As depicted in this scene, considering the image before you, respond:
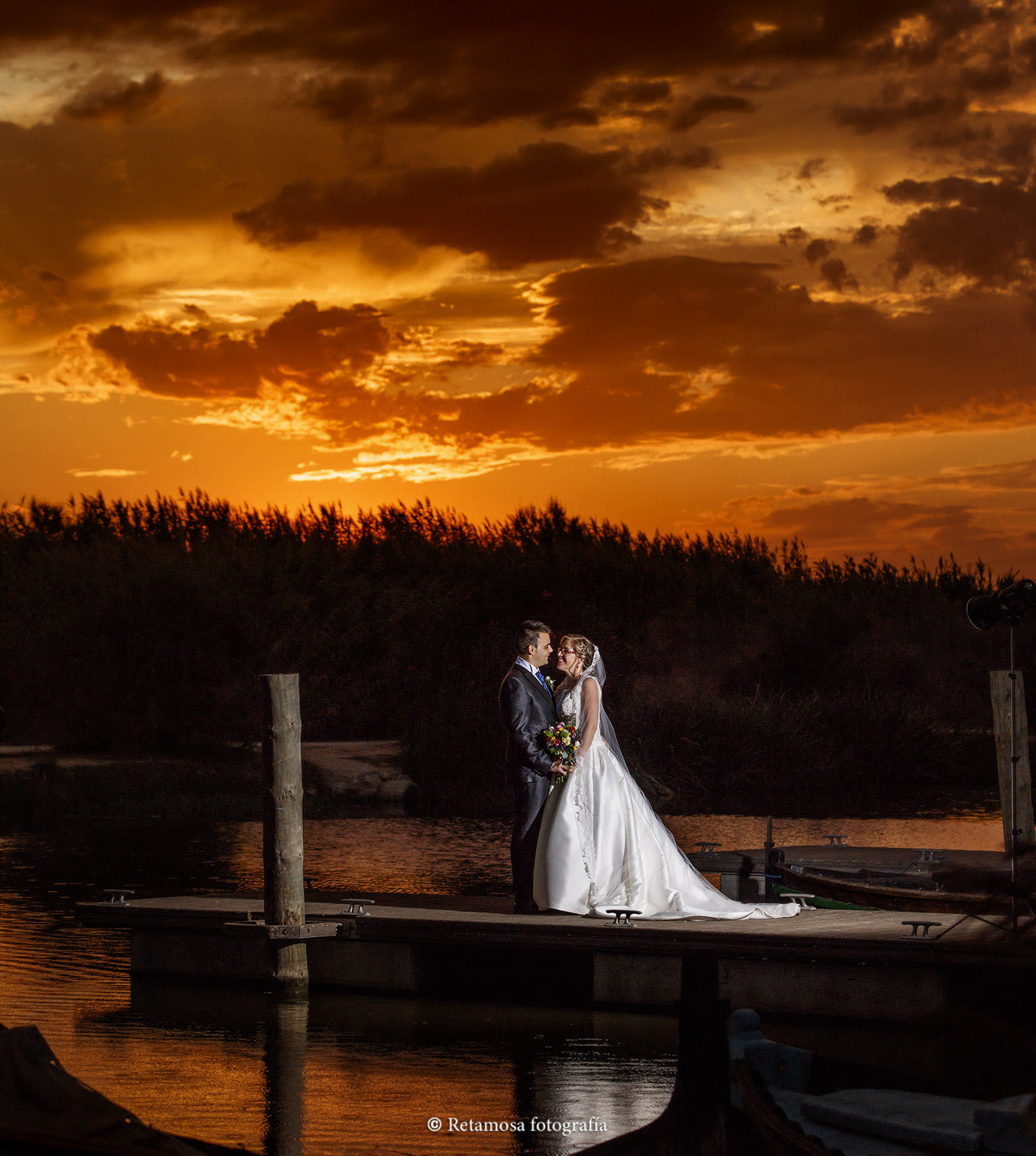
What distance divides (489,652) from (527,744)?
22.3 m

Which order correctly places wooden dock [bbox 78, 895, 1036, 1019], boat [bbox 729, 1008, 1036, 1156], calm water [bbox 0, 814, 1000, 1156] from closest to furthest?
boat [bbox 729, 1008, 1036, 1156] → calm water [bbox 0, 814, 1000, 1156] → wooden dock [bbox 78, 895, 1036, 1019]

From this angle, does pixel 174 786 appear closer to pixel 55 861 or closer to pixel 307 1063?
pixel 55 861

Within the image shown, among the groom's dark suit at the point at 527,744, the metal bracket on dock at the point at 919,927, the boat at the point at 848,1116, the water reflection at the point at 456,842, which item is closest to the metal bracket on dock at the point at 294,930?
the groom's dark suit at the point at 527,744

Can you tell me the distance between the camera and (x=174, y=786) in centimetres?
2677

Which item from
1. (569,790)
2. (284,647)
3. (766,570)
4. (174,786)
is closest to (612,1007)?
(569,790)

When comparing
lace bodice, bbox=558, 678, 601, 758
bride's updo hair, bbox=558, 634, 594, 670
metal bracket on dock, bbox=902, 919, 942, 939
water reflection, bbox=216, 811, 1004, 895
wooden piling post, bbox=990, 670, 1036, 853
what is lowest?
water reflection, bbox=216, 811, 1004, 895

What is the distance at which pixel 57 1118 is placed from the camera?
17.9ft

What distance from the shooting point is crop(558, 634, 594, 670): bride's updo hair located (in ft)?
34.8

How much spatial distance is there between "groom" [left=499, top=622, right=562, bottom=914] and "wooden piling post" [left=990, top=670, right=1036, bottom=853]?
4.58 metres

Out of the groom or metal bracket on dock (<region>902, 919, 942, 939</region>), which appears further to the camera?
the groom

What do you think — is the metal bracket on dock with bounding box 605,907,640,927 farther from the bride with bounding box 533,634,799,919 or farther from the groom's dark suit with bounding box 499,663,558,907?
the groom's dark suit with bounding box 499,663,558,907

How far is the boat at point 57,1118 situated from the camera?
5230 millimetres

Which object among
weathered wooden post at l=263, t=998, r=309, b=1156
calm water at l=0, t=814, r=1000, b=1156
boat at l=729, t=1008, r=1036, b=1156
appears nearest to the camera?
boat at l=729, t=1008, r=1036, b=1156

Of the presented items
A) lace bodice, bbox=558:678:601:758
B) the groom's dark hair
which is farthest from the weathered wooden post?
the groom's dark hair
